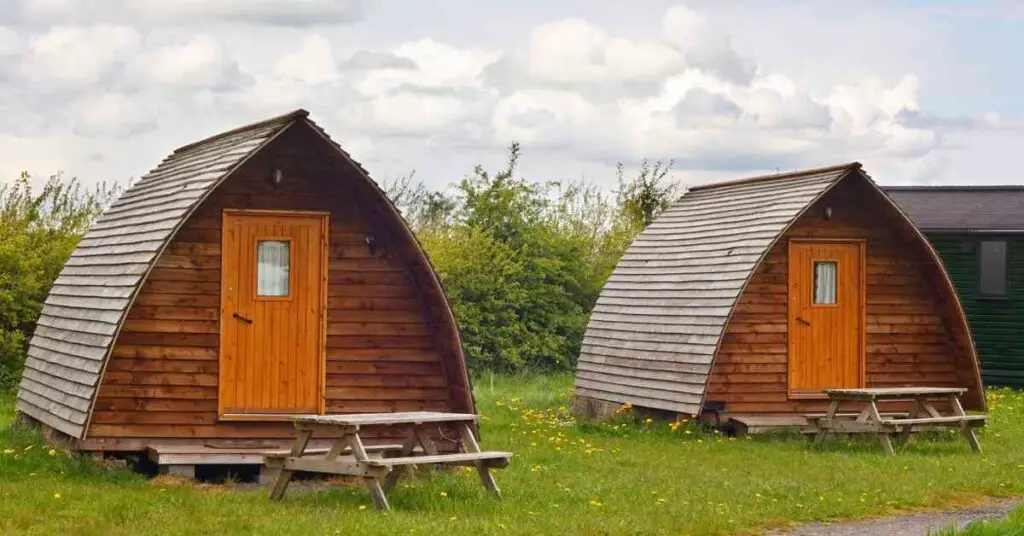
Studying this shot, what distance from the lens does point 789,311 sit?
18469mm

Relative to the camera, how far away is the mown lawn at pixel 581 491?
35.4 ft

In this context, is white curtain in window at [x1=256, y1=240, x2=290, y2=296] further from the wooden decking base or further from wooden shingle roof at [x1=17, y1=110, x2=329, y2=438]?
the wooden decking base

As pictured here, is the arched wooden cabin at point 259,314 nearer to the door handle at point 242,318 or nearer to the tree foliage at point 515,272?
the door handle at point 242,318

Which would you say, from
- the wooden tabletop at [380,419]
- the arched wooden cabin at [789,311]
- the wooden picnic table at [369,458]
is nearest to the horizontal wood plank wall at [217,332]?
the wooden picnic table at [369,458]

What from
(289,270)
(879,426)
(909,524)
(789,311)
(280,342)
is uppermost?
(289,270)

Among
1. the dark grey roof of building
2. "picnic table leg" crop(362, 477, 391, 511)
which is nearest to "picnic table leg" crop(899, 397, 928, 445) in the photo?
"picnic table leg" crop(362, 477, 391, 511)

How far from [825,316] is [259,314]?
777cm

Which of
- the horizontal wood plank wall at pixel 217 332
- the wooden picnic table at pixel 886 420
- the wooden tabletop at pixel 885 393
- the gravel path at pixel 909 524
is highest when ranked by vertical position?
the horizontal wood plank wall at pixel 217 332

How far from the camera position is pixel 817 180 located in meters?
18.1

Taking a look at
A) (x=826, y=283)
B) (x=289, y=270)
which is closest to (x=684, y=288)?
(x=826, y=283)

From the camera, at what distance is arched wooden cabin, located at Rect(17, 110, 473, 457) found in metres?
13.6

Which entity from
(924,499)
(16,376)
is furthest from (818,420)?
(16,376)

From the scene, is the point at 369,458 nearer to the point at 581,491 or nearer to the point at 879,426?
the point at 581,491

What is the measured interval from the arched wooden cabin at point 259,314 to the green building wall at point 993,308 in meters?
15.4
